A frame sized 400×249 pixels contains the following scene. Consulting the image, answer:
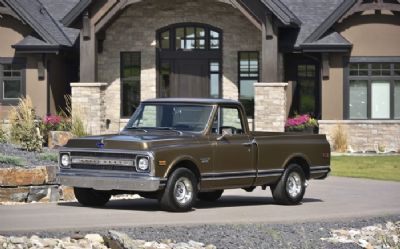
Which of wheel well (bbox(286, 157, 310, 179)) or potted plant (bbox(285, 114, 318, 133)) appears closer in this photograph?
wheel well (bbox(286, 157, 310, 179))

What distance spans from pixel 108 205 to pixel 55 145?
10587 mm

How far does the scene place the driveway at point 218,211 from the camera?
1257cm

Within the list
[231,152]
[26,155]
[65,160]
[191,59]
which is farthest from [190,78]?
[65,160]

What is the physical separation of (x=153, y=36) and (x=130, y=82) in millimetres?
1689

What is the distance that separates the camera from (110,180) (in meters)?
14.1

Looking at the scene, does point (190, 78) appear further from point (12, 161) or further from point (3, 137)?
point (12, 161)

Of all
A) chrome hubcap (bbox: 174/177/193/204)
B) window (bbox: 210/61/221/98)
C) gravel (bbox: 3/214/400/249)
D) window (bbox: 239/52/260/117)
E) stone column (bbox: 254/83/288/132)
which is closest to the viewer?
gravel (bbox: 3/214/400/249)

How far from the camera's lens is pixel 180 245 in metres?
11.4

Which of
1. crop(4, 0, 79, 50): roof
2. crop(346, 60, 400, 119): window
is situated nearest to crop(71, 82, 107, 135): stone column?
crop(4, 0, 79, 50): roof

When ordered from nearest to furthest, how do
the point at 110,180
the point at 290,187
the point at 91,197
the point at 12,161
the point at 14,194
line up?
the point at 110,180, the point at 91,197, the point at 290,187, the point at 14,194, the point at 12,161

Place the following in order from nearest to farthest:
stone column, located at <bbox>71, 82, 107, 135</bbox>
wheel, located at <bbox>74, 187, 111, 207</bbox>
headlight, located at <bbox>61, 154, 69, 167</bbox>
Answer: headlight, located at <bbox>61, 154, 69, 167</bbox> < wheel, located at <bbox>74, 187, 111, 207</bbox> < stone column, located at <bbox>71, 82, 107, 135</bbox>

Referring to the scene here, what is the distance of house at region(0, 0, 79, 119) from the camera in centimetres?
3188

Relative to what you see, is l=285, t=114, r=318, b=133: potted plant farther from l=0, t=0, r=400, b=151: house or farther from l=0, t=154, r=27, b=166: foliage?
l=0, t=154, r=27, b=166: foliage

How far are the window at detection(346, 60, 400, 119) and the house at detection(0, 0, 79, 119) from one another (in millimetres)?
8955
